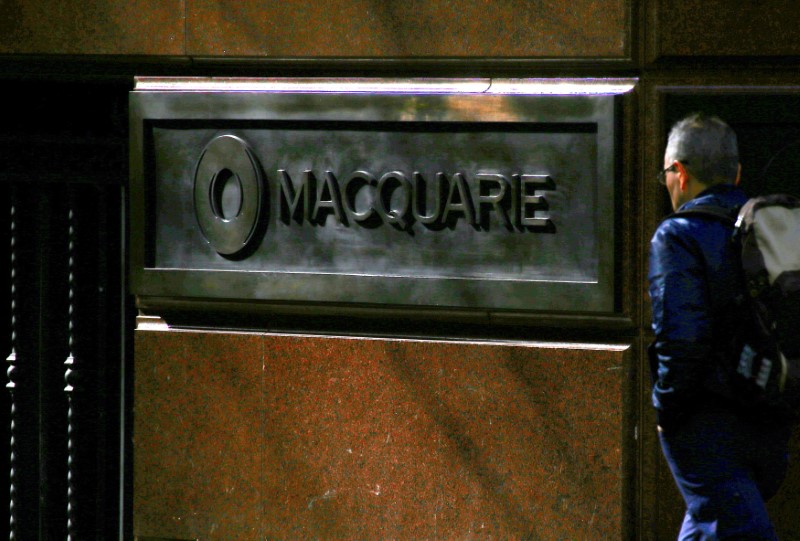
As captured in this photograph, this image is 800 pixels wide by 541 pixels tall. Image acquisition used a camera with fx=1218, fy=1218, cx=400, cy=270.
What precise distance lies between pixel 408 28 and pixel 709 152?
1.58 meters

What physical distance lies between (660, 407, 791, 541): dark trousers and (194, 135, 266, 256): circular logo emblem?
2233 millimetres

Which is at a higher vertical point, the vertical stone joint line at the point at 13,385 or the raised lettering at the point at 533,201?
the raised lettering at the point at 533,201

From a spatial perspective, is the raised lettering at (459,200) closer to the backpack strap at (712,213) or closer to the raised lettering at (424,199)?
the raised lettering at (424,199)

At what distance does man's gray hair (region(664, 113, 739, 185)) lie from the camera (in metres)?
4.03

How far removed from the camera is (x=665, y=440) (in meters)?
3.95

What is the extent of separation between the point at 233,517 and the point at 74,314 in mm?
1300

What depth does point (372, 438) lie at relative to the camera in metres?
5.20

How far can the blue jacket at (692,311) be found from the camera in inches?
148

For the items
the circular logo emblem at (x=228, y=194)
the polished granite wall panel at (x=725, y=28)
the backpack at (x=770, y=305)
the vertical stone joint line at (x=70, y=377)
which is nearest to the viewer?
the backpack at (x=770, y=305)

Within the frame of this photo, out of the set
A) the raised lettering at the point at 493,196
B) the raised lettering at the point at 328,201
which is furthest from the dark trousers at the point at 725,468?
the raised lettering at the point at 328,201

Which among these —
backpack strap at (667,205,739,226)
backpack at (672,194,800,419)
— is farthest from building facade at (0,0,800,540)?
backpack at (672,194,800,419)

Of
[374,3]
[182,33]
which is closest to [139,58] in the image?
[182,33]

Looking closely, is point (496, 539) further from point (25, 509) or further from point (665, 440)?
point (25, 509)

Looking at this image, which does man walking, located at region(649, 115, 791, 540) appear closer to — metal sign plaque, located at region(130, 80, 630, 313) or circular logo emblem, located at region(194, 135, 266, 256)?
metal sign plaque, located at region(130, 80, 630, 313)
